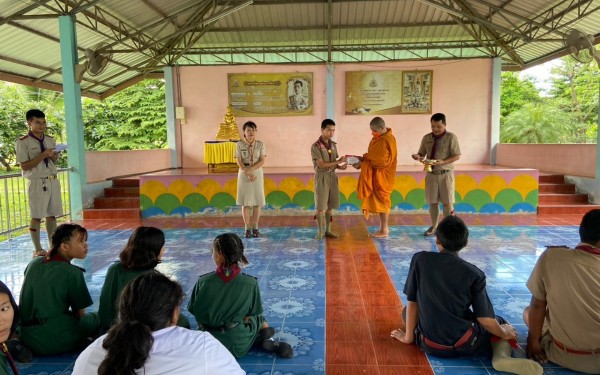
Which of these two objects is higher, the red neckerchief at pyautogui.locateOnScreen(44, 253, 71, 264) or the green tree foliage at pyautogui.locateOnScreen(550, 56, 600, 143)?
the green tree foliage at pyautogui.locateOnScreen(550, 56, 600, 143)

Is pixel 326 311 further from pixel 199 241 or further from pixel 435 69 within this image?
pixel 435 69

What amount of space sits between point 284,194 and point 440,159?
2.90 metres

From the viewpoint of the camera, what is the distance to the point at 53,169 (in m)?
4.80

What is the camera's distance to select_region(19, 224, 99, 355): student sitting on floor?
236cm

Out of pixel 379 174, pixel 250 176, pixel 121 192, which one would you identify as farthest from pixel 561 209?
pixel 121 192

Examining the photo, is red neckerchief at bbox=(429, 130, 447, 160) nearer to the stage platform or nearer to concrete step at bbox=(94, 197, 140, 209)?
the stage platform

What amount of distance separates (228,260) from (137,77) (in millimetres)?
10876

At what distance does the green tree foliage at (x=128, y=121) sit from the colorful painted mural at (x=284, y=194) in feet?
37.1

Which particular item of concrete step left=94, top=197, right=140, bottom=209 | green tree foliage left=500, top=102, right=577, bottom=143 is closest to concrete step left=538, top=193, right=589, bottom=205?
concrete step left=94, top=197, right=140, bottom=209

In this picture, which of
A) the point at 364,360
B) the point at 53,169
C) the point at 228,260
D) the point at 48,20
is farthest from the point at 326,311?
the point at 48,20

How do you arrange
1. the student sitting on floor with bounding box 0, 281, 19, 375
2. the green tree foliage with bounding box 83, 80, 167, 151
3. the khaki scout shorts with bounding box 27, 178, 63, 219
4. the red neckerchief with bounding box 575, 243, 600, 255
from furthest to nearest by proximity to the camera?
the green tree foliage with bounding box 83, 80, 167, 151 < the khaki scout shorts with bounding box 27, 178, 63, 219 < the red neckerchief with bounding box 575, 243, 600, 255 < the student sitting on floor with bounding box 0, 281, 19, 375

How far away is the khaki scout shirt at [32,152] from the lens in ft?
14.8

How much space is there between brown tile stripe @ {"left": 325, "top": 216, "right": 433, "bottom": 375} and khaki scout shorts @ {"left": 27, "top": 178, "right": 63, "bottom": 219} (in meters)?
3.09

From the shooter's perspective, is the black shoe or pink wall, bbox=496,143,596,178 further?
pink wall, bbox=496,143,596,178
